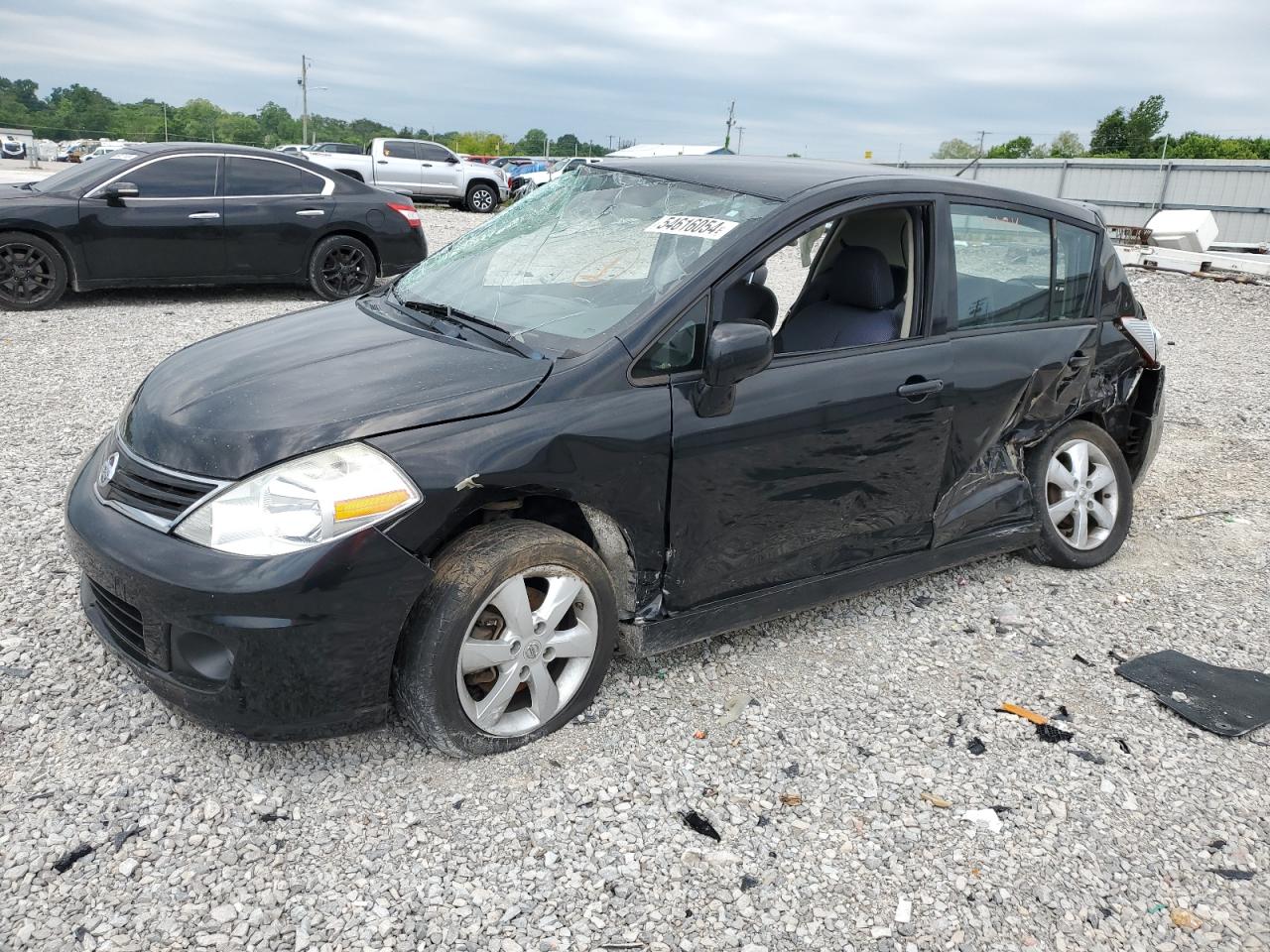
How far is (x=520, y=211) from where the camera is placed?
4.11 m

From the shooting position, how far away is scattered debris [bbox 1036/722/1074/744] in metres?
3.29

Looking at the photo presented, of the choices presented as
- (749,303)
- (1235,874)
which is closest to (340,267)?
(749,303)

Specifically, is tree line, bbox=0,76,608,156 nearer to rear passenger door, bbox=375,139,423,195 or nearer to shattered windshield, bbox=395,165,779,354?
rear passenger door, bbox=375,139,423,195

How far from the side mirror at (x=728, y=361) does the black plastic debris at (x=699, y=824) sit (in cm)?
119

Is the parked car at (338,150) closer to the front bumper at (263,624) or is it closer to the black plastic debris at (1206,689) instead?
the front bumper at (263,624)

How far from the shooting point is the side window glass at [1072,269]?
4.32 meters

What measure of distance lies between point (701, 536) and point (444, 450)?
0.93 meters

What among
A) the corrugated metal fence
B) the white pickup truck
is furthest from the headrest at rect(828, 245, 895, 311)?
the corrugated metal fence

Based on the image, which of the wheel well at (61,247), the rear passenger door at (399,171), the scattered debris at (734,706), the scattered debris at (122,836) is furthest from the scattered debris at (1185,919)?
the rear passenger door at (399,171)

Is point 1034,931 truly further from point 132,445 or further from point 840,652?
point 132,445

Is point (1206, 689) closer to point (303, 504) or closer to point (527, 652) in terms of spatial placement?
point (527, 652)

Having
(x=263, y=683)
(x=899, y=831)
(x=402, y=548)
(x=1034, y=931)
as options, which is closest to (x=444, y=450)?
(x=402, y=548)

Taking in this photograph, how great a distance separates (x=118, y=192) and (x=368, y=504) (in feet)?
26.5

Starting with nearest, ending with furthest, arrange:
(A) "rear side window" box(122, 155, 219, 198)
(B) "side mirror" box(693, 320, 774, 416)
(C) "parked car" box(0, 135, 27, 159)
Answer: (B) "side mirror" box(693, 320, 774, 416) → (A) "rear side window" box(122, 155, 219, 198) → (C) "parked car" box(0, 135, 27, 159)
